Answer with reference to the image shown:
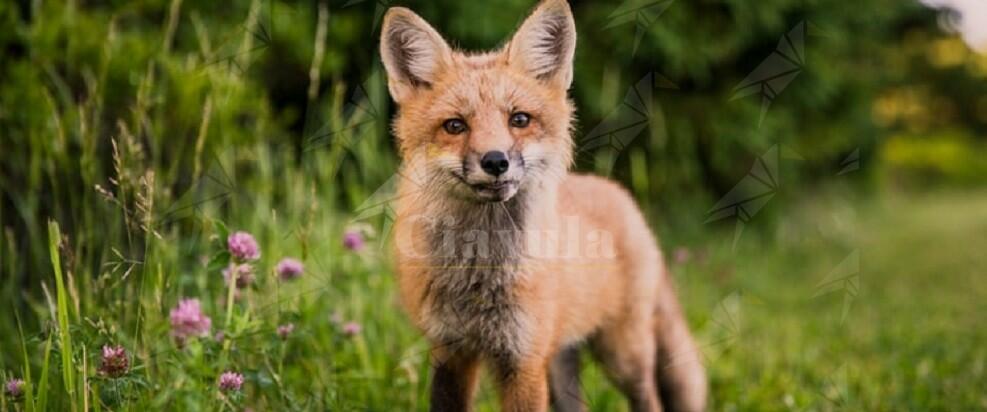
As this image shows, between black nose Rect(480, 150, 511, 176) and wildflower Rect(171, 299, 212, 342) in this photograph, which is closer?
black nose Rect(480, 150, 511, 176)

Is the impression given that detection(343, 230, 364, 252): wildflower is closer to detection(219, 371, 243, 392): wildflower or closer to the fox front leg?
the fox front leg

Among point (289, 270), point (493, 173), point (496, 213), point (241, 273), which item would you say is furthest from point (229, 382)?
point (493, 173)

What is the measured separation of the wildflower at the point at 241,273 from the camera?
2888 mm

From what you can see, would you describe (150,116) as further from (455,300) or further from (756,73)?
(756,73)

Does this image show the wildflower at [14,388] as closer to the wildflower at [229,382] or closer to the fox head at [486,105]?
the wildflower at [229,382]

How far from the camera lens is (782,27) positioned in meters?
7.35

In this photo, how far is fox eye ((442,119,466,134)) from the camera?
2393 millimetres

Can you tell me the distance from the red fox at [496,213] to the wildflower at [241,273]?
46cm

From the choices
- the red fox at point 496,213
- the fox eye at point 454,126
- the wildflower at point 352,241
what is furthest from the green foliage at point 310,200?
the fox eye at point 454,126

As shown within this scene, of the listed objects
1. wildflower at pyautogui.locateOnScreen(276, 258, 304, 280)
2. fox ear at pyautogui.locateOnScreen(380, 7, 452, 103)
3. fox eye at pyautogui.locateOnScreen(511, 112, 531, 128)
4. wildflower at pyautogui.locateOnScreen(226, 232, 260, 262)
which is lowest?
wildflower at pyautogui.locateOnScreen(276, 258, 304, 280)

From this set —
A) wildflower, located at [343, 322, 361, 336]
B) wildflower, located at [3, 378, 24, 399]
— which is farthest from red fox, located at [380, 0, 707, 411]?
wildflower, located at [3, 378, 24, 399]

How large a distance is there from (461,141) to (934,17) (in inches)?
578

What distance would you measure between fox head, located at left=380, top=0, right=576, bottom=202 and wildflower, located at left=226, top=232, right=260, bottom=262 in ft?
1.88

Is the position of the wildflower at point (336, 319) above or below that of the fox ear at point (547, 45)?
below
